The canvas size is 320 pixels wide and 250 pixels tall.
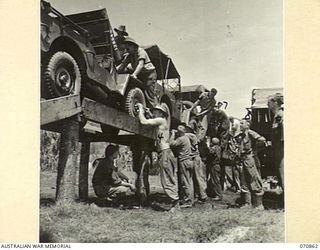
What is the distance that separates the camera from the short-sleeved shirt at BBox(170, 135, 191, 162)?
315 cm

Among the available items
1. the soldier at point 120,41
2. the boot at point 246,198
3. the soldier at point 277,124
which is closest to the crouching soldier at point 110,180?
the soldier at point 120,41

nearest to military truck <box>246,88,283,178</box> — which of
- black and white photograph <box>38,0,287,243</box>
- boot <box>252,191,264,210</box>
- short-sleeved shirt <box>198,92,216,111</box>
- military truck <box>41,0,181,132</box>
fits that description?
black and white photograph <box>38,0,287,243</box>

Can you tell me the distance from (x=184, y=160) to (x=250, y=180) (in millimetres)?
438

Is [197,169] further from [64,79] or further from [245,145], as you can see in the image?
[64,79]

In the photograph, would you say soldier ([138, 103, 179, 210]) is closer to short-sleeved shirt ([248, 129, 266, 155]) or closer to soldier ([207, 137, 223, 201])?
soldier ([207, 137, 223, 201])

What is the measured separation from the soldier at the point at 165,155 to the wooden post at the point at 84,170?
392mm

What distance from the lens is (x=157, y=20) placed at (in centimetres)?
311

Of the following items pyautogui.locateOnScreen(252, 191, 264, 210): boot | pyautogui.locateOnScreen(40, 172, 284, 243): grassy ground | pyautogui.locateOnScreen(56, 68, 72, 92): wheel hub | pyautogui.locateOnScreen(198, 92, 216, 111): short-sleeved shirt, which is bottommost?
pyautogui.locateOnScreen(40, 172, 284, 243): grassy ground

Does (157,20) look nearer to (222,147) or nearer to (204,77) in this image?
(204,77)

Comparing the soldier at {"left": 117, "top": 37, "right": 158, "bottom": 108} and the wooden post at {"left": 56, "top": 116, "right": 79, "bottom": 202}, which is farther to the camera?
the soldier at {"left": 117, "top": 37, "right": 158, "bottom": 108}

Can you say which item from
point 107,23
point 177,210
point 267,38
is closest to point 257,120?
point 267,38

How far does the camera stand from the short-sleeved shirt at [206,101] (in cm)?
313

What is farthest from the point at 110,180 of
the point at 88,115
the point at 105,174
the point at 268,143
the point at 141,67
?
the point at 268,143
